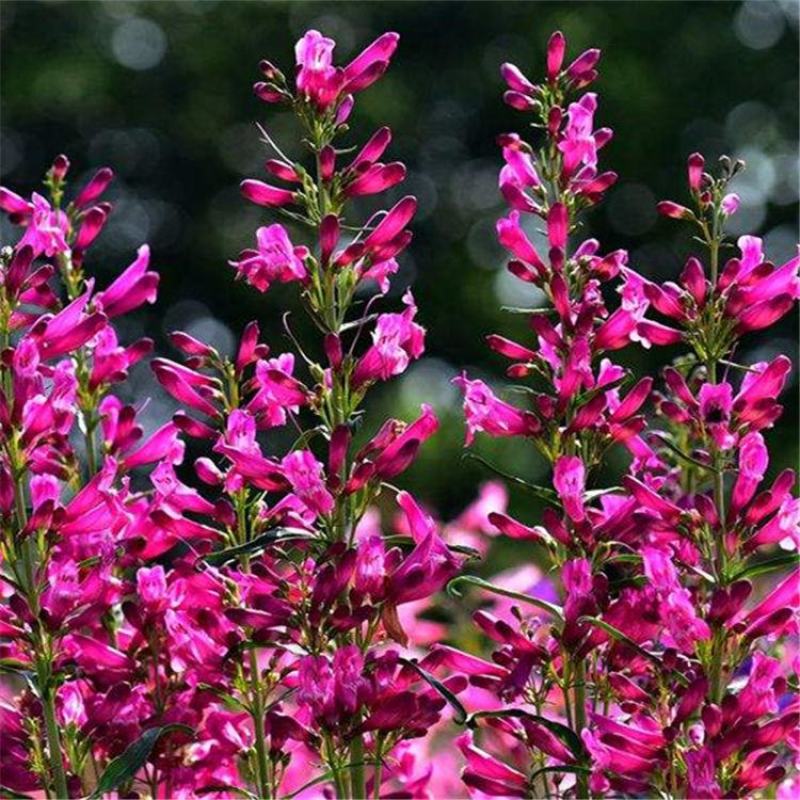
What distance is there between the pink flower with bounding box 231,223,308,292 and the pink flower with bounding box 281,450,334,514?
21cm

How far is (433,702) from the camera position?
2062 mm

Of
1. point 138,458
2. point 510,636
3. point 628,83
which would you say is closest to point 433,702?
point 510,636

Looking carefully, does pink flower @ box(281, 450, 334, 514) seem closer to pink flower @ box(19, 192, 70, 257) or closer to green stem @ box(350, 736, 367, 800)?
green stem @ box(350, 736, 367, 800)

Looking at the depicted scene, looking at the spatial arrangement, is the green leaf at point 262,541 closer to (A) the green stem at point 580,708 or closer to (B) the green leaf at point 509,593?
(B) the green leaf at point 509,593

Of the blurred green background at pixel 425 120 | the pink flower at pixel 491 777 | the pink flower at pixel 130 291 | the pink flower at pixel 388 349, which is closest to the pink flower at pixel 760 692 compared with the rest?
the pink flower at pixel 491 777

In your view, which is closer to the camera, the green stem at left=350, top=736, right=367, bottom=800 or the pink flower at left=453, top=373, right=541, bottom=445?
the green stem at left=350, top=736, right=367, bottom=800

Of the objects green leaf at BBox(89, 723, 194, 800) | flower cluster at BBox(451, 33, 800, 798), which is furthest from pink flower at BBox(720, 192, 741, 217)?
green leaf at BBox(89, 723, 194, 800)

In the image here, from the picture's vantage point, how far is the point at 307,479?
2.04 metres

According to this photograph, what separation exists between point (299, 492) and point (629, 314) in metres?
0.43

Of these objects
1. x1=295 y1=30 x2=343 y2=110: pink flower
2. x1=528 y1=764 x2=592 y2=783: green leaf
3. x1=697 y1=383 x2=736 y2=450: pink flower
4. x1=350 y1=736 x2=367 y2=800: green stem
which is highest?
x1=295 y1=30 x2=343 y2=110: pink flower

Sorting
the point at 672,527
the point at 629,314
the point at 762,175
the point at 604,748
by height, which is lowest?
the point at 762,175

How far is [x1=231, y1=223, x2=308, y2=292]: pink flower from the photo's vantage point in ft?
7.02

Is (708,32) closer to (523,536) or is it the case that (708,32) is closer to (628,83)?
(628,83)

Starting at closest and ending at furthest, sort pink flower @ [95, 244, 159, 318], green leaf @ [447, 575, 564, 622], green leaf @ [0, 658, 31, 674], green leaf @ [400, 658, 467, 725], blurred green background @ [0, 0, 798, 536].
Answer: green leaf @ [400, 658, 467, 725]
green leaf @ [447, 575, 564, 622]
green leaf @ [0, 658, 31, 674]
pink flower @ [95, 244, 159, 318]
blurred green background @ [0, 0, 798, 536]
